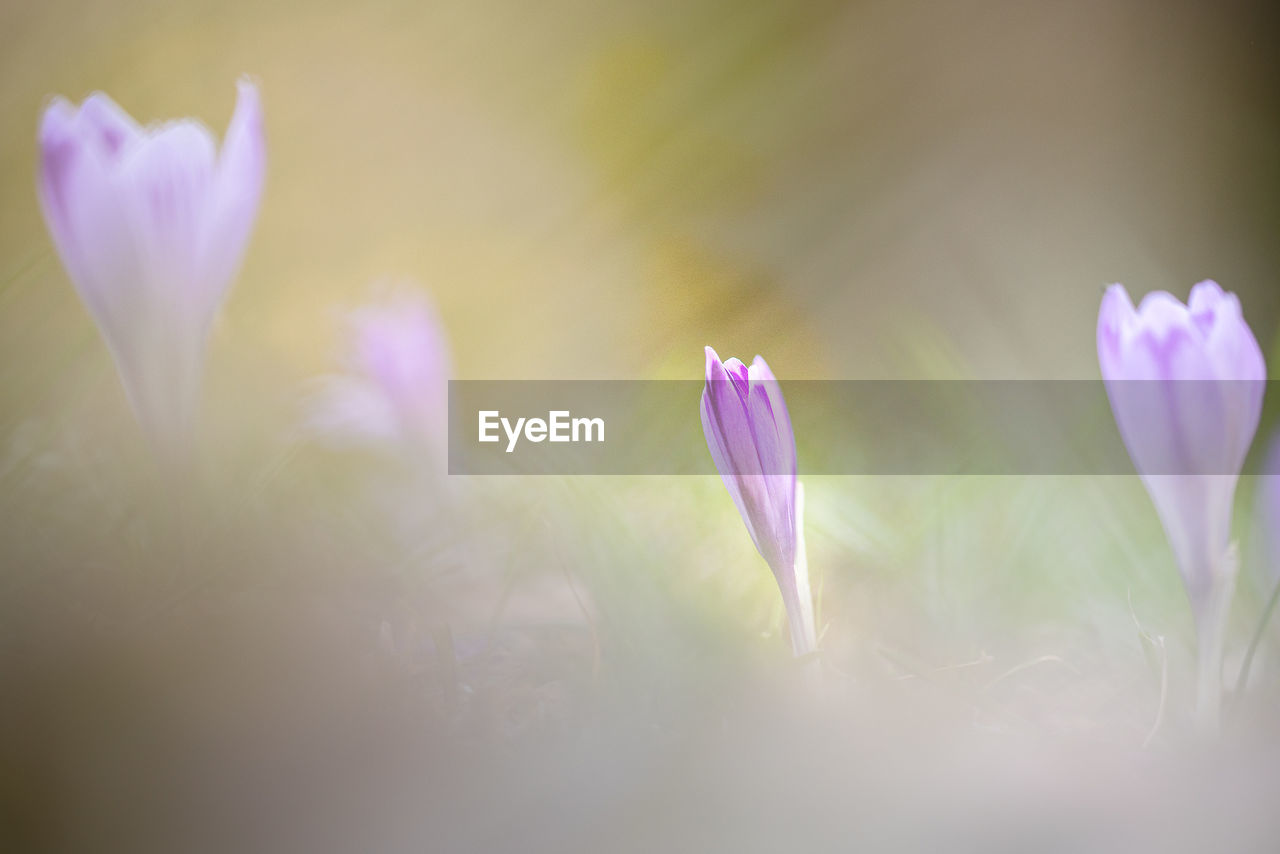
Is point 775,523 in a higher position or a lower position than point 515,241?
lower

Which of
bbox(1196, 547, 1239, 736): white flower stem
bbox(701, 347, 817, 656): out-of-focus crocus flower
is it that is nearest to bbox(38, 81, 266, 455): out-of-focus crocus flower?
bbox(701, 347, 817, 656): out-of-focus crocus flower

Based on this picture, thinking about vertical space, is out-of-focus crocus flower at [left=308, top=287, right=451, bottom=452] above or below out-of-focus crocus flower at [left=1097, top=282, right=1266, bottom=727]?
above

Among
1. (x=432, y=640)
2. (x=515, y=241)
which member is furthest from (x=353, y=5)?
(x=432, y=640)

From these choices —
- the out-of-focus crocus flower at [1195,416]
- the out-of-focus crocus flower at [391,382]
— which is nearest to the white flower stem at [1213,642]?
the out-of-focus crocus flower at [1195,416]

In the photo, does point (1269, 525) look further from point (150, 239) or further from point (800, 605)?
point (150, 239)

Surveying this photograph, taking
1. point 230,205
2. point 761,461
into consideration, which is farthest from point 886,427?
point 230,205

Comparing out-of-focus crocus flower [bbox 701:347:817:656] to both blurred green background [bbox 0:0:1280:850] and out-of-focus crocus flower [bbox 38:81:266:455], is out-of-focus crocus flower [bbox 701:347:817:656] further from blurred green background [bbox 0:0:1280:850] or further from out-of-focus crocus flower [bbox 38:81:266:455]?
out-of-focus crocus flower [bbox 38:81:266:455]

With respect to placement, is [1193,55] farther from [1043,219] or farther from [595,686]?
[595,686]
